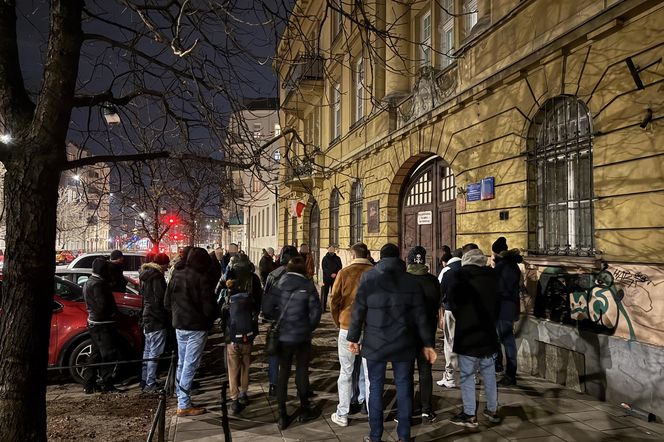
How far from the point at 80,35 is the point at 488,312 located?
4740 mm

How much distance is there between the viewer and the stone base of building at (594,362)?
5.29 metres

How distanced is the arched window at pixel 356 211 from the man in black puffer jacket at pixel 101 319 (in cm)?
1087

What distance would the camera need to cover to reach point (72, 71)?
3850 mm

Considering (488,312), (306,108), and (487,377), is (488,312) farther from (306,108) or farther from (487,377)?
(306,108)

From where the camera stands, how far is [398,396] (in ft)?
14.6

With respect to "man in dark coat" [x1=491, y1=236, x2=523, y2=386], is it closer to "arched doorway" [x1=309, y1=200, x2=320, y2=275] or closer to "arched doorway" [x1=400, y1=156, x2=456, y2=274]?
"arched doorway" [x1=400, y1=156, x2=456, y2=274]

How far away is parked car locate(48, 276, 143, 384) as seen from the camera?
7.02 metres

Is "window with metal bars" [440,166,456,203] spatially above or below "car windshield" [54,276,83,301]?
above

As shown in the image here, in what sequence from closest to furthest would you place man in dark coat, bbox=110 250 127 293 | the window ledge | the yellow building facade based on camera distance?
the yellow building facade < man in dark coat, bbox=110 250 127 293 < the window ledge

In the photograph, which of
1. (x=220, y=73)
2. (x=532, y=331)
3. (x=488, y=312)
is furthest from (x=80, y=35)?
(x=532, y=331)

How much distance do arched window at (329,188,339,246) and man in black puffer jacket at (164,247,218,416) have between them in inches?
546

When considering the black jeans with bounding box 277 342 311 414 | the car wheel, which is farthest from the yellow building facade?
the car wheel

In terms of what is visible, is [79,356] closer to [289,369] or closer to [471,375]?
[289,369]

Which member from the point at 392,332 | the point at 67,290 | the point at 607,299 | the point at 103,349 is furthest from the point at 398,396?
the point at 67,290
